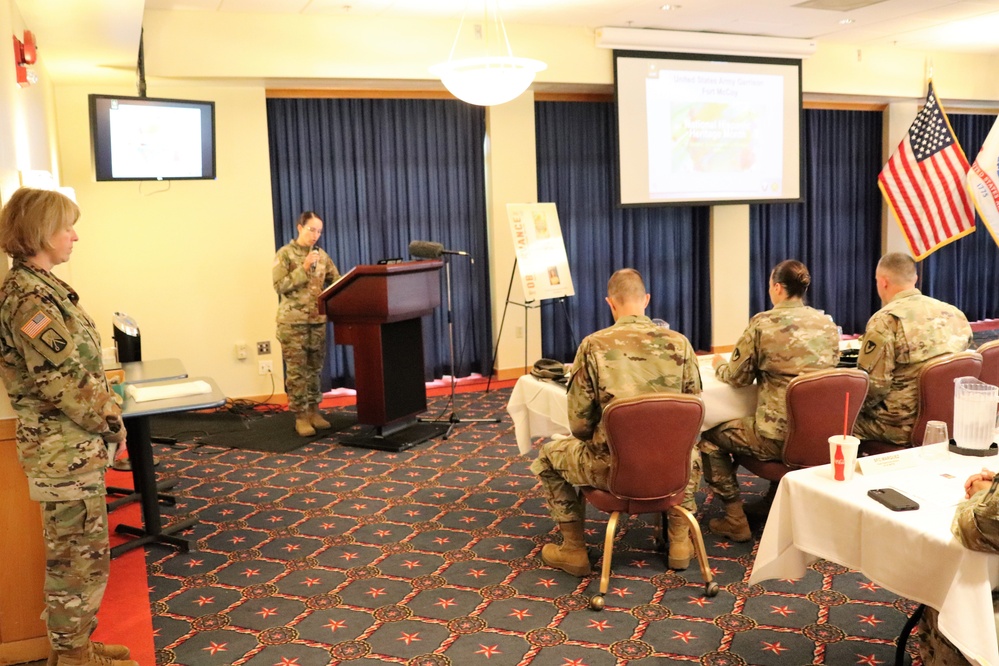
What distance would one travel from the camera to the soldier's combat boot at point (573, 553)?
3658 millimetres

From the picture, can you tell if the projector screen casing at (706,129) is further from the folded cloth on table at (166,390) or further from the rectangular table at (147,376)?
the folded cloth on table at (166,390)

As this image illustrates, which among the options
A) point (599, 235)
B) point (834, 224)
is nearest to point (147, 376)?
point (599, 235)

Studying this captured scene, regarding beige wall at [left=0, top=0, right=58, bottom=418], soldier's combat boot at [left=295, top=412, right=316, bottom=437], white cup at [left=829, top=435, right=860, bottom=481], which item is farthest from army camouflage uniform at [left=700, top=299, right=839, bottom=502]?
soldier's combat boot at [left=295, top=412, right=316, bottom=437]

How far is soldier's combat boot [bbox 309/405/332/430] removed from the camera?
6270 millimetres

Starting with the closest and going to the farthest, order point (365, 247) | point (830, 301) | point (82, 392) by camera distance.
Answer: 1. point (82, 392)
2. point (365, 247)
3. point (830, 301)

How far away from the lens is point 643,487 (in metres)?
3.34

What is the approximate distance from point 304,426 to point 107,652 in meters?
3.22

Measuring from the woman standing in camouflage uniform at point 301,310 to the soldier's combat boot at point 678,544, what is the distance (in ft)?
10.5

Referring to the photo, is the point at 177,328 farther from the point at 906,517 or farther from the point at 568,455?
the point at 906,517

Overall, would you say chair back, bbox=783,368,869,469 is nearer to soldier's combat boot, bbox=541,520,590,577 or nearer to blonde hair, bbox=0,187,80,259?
soldier's combat boot, bbox=541,520,590,577

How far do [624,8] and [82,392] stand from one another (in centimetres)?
550

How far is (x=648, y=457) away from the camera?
3285mm

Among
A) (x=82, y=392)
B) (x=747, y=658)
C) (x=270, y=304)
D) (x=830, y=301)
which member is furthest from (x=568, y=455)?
(x=830, y=301)

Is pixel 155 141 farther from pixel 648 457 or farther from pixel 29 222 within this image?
pixel 648 457
